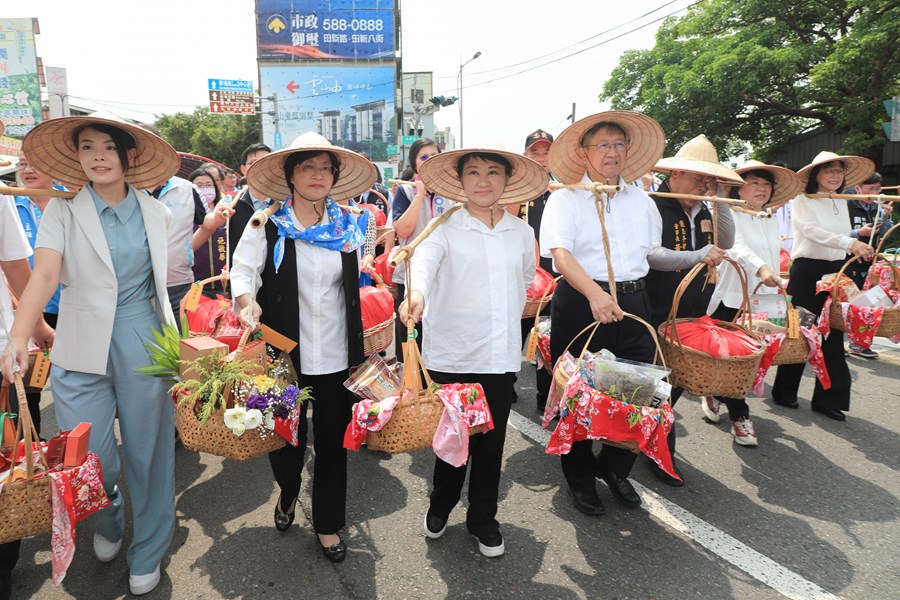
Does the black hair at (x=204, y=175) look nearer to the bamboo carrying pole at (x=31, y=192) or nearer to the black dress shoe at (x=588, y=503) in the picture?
the bamboo carrying pole at (x=31, y=192)

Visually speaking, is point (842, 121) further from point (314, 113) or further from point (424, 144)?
point (314, 113)

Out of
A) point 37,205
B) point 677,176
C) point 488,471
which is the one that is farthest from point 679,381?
point 37,205

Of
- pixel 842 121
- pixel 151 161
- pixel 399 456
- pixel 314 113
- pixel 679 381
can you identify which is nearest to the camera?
pixel 151 161

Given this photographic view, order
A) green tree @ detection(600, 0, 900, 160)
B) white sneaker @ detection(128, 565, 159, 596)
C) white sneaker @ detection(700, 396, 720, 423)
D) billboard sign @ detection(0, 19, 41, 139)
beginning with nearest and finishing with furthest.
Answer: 1. white sneaker @ detection(128, 565, 159, 596)
2. white sneaker @ detection(700, 396, 720, 423)
3. green tree @ detection(600, 0, 900, 160)
4. billboard sign @ detection(0, 19, 41, 139)

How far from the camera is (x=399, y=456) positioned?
4020mm

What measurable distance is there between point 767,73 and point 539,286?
49.9ft

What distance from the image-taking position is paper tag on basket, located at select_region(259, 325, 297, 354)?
2553 millimetres

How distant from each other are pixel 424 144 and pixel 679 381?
283cm

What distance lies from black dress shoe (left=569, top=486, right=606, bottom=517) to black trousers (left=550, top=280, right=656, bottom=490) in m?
0.03

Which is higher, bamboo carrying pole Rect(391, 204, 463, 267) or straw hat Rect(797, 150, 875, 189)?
straw hat Rect(797, 150, 875, 189)

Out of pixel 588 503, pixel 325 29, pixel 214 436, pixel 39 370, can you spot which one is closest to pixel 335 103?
pixel 325 29

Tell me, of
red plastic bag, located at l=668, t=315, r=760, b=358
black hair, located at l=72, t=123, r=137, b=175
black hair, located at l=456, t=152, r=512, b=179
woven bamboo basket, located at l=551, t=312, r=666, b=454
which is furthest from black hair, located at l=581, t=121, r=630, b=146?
black hair, located at l=72, t=123, r=137, b=175

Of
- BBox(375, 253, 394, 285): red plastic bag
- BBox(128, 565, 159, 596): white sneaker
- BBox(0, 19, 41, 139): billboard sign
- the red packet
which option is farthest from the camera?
BBox(0, 19, 41, 139): billboard sign

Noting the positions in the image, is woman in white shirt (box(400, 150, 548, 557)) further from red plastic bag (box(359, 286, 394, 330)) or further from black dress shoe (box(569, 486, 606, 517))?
red plastic bag (box(359, 286, 394, 330))
